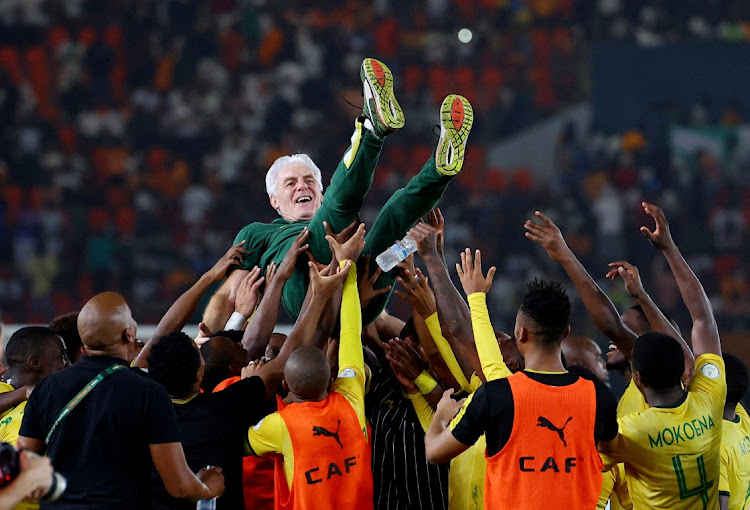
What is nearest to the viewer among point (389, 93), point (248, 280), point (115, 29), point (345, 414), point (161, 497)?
point (161, 497)

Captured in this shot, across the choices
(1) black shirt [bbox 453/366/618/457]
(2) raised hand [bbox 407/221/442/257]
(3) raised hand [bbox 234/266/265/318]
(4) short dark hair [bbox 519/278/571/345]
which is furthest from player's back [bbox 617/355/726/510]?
(3) raised hand [bbox 234/266/265/318]

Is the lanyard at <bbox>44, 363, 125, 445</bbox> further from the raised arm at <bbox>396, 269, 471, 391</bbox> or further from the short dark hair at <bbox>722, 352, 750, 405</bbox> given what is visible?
the short dark hair at <bbox>722, 352, 750, 405</bbox>

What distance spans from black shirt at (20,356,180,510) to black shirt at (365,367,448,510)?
3.71ft

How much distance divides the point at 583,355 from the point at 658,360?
1.13 metres

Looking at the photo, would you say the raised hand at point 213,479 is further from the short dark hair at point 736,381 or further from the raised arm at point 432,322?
the short dark hair at point 736,381

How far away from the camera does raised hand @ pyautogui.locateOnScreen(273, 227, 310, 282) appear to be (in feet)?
14.8

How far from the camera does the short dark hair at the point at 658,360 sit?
11.5 ft

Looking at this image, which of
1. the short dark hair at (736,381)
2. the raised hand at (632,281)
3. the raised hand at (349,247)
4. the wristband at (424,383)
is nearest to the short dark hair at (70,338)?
the raised hand at (349,247)

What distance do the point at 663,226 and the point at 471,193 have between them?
25.3ft

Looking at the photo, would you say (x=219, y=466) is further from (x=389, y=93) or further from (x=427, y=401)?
(x=389, y=93)

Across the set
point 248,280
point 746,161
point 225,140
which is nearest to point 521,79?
point 746,161

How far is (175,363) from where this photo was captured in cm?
346

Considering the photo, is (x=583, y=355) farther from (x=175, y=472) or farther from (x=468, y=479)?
(x=175, y=472)

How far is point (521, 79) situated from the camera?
13188 millimetres
